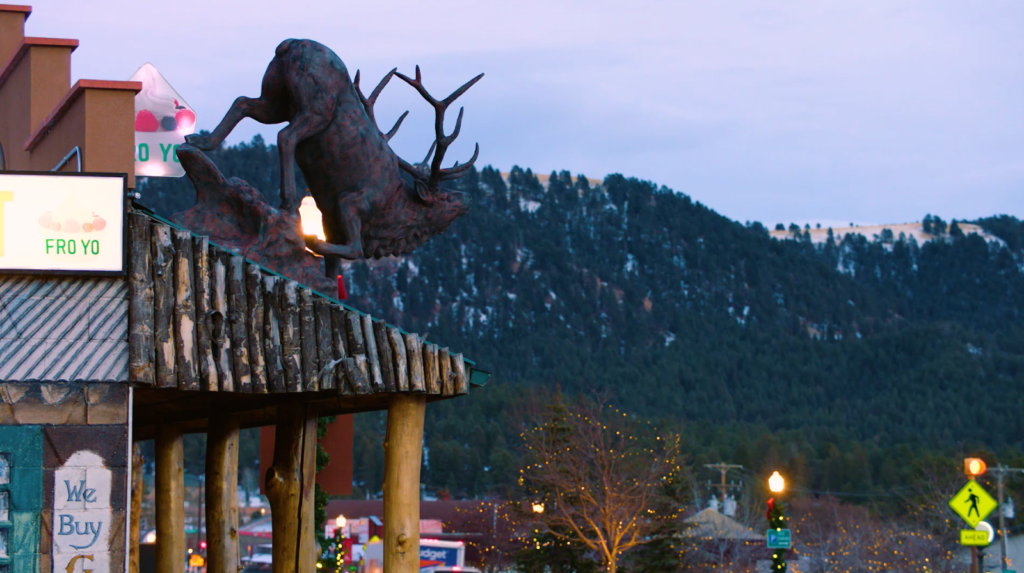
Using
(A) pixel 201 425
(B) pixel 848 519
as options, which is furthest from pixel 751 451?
(A) pixel 201 425

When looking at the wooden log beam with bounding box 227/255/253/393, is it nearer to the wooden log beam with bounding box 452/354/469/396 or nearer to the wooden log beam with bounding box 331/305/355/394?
the wooden log beam with bounding box 331/305/355/394

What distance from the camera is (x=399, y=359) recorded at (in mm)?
10570

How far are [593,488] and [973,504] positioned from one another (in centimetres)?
1900

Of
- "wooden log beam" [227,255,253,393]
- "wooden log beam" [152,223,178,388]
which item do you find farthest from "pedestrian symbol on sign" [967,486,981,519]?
"wooden log beam" [152,223,178,388]

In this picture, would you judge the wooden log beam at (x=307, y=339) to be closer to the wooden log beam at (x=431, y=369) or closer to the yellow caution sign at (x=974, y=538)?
the wooden log beam at (x=431, y=369)

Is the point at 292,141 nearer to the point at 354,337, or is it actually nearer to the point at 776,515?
the point at 354,337

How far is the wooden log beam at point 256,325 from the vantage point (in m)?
9.93

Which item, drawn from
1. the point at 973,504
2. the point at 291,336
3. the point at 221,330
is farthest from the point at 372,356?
the point at 973,504

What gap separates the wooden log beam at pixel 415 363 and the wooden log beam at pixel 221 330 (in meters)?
1.55

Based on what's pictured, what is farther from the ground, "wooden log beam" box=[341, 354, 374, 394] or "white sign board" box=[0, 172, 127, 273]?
"white sign board" box=[0, 172, 127, 273]

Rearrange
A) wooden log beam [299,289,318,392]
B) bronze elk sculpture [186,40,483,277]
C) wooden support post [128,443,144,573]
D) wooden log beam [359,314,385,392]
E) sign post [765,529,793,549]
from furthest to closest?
sign post [765,529,793,549] < bronze elk sculpture [186,40,483,277] < wooden support post [128,443,144,573] < wooden log beam [359,314,385,392] < wooden log beam [299,289,318,392]

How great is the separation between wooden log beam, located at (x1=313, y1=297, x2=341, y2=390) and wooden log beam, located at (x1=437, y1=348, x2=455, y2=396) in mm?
978

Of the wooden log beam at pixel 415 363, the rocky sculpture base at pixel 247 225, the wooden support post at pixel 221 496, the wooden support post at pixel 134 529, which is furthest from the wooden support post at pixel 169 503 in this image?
the wooden log beam at pixel 415 363

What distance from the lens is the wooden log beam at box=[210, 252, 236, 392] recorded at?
975cm
